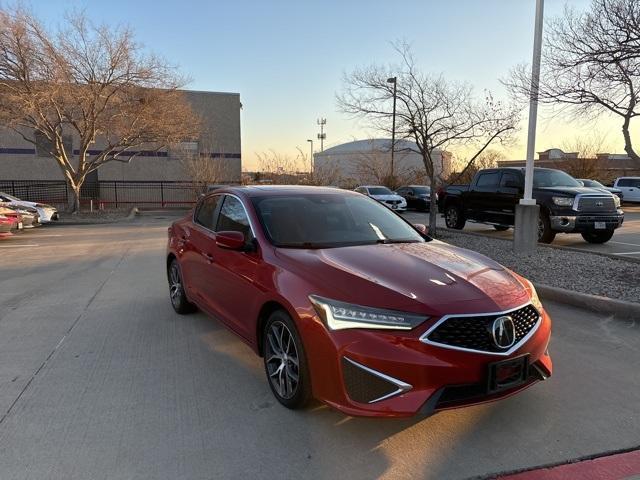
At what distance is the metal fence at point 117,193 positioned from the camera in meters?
31.2

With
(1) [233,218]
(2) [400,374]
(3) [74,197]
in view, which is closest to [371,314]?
(2) [400,374]

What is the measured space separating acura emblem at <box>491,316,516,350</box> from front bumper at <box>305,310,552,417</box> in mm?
83

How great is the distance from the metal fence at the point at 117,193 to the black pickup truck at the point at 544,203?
787 inches

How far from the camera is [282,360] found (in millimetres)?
3662

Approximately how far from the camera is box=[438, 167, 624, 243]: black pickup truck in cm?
1159

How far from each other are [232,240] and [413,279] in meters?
1.56

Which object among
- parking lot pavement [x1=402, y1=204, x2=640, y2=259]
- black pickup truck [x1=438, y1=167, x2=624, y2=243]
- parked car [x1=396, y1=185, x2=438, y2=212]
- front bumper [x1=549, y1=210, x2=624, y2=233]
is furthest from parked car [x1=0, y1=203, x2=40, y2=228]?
parked car [x1=396, y1=185, x2=438, y2=212]

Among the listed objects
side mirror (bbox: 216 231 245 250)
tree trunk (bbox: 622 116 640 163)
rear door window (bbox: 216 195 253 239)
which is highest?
tree trunk (bbox: 622 116 640 163)

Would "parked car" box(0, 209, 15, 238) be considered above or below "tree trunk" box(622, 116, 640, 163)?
below

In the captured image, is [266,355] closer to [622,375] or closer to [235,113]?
[622,375]

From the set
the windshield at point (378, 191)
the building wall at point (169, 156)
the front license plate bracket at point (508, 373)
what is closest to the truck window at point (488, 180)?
the front license plate bracket at point (508, 373)

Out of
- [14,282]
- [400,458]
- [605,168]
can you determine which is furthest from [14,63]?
[605,168]

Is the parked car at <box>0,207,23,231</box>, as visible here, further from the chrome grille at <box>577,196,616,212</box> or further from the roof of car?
the chrome grille at <box>577,196,616,212</box>

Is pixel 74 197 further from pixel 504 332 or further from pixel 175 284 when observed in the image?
pixel 504 332
